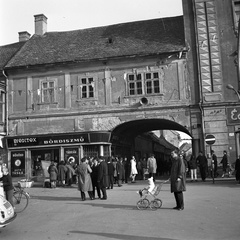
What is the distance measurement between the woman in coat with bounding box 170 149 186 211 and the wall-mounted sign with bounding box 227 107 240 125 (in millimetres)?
12533

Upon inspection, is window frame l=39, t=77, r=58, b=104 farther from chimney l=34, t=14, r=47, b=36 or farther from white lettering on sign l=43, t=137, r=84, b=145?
chimney l=34, t=14, r=47, b=36

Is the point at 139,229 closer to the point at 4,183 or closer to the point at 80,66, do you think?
the point at 4,183

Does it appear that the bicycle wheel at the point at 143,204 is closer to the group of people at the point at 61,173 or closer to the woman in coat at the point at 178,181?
the woman in coat at the point at 178,181

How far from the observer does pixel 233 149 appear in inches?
875

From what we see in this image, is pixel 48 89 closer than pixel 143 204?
No

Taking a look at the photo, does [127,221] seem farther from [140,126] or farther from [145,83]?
[140,126]

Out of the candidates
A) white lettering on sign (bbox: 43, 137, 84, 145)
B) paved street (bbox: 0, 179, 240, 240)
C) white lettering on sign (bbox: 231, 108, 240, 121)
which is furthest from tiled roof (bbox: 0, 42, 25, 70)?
paved street (bbox: 0, 179, 240, 240)

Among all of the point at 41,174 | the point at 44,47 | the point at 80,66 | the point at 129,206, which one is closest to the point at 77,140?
the point at 41,174

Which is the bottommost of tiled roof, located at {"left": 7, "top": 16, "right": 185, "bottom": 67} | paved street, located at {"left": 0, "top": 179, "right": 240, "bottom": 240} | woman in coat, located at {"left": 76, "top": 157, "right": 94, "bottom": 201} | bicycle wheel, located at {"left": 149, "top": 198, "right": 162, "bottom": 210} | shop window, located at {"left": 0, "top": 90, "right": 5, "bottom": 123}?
paved street, located at {"left": 0, "top": 179, "right": 240, "bottom": 240}

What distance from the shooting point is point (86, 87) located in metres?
24.7

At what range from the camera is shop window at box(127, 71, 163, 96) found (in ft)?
77.9

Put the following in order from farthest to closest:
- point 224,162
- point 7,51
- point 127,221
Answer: point 7,51 → point 224,162 → point 127,221

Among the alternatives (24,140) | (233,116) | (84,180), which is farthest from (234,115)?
(24,140)

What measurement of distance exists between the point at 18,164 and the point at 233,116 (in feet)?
47.6
